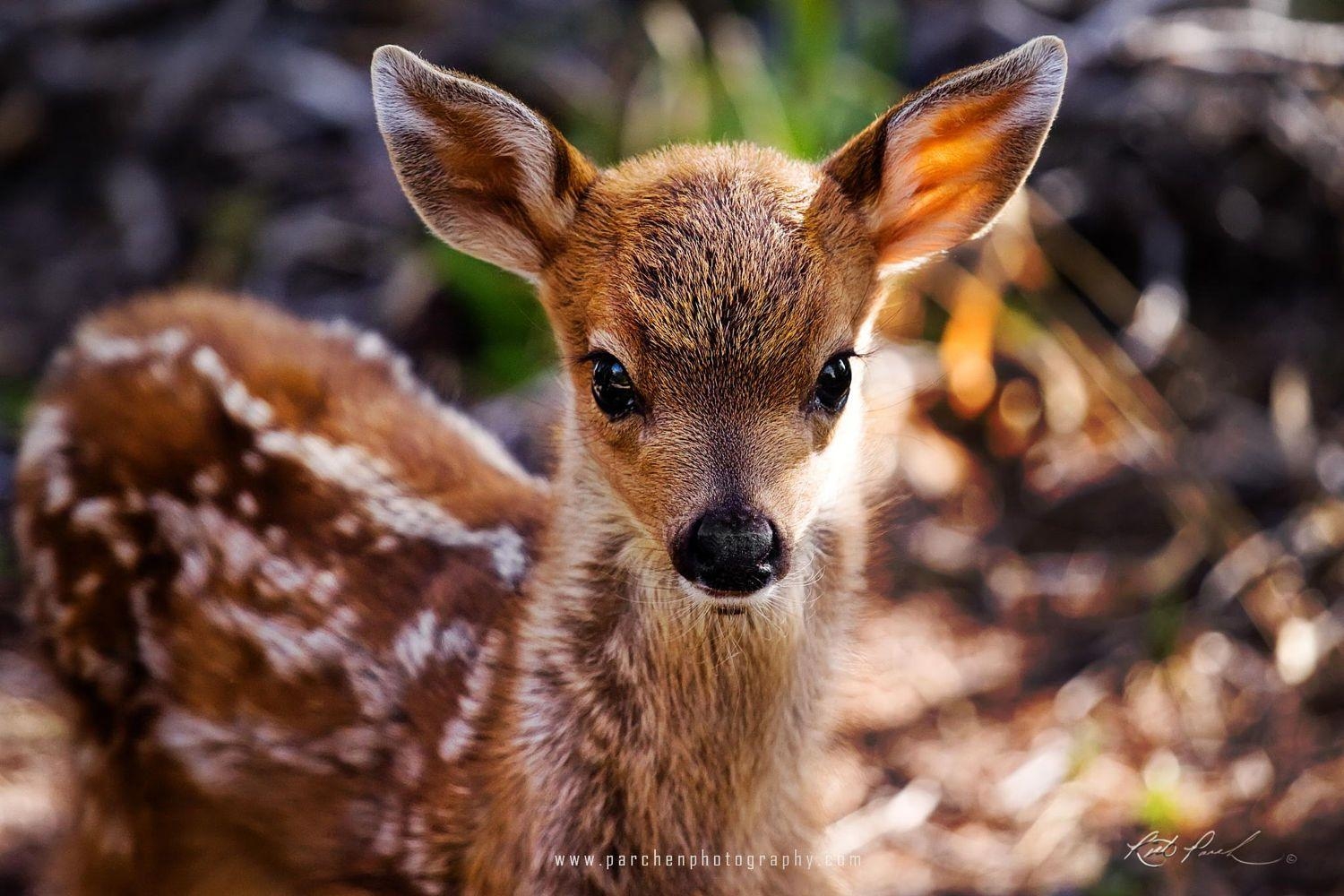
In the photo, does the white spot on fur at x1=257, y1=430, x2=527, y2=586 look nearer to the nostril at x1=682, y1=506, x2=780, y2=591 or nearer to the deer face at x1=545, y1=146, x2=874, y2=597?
the deer face at x1=545, y1=146, x2=874, y2=597

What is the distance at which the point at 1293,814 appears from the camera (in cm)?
341

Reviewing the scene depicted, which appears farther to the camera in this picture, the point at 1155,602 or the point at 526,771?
the point at 1155,602

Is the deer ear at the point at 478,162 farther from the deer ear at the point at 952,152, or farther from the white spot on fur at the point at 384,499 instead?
the white spot on fur at the point at 384,499

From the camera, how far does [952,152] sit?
2.81m

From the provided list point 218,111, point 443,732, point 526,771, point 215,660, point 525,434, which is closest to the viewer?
point 526,771

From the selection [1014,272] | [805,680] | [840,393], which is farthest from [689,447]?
[1014,272]

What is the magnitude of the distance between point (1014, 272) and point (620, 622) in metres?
2.41

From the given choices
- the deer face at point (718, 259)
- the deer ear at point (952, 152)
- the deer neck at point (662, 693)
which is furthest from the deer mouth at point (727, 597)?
the deer ear at point (952, 152)

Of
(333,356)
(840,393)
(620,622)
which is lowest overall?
(333,356)

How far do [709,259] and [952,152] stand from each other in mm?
642

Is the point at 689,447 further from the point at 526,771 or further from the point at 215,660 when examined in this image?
the point at 215,660

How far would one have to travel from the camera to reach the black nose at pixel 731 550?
2.29 m
